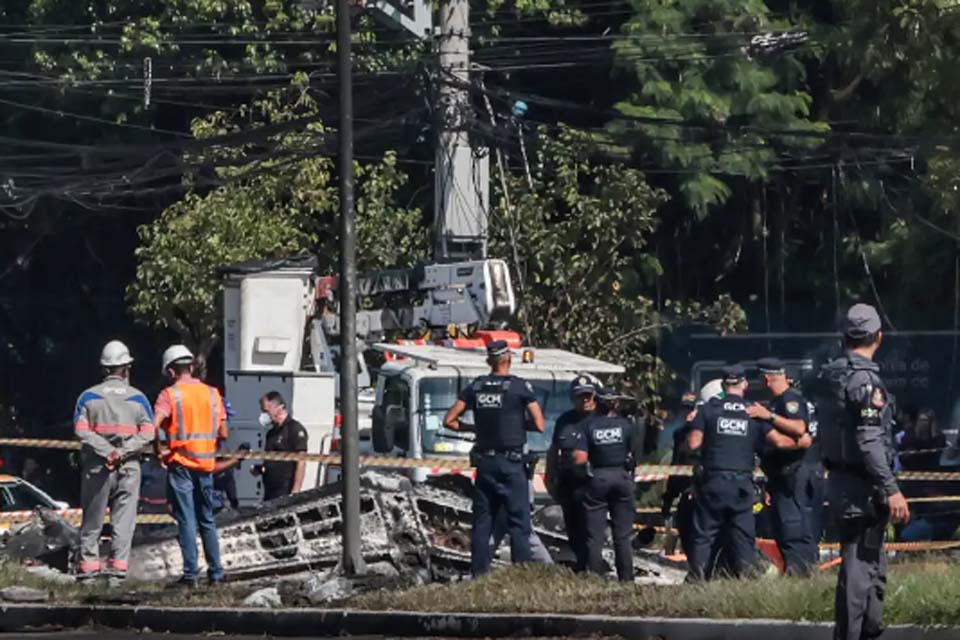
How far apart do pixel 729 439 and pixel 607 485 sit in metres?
1.06

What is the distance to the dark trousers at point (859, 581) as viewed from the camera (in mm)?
9594

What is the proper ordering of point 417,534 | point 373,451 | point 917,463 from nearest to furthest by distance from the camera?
point 417,534
point 373,451
point 917,463

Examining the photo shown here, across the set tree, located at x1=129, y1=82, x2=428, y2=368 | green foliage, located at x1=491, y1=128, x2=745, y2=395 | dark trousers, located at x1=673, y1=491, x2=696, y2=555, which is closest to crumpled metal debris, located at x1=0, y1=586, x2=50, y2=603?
dark trousers, located at x1=673, y1=491, x2=696, y2=555

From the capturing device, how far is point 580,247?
29.4 meters

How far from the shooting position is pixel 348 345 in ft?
48.8

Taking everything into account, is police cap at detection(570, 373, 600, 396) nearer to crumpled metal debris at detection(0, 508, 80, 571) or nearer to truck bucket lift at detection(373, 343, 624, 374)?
truck bucket lift at detection(373, 343, 624, 374)

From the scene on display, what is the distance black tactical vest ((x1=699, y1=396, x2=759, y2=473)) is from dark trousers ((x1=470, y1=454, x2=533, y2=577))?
4.43 ft

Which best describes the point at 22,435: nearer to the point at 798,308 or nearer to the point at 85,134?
the point at 85,134

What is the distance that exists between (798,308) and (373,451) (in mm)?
14871

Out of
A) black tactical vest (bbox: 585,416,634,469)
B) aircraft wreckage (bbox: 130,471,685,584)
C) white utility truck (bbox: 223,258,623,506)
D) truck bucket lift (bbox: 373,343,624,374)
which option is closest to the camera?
black tactical vest (bbox: 585,416,634,469)

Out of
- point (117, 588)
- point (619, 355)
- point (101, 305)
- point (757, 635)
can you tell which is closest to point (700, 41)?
point (619, 355)

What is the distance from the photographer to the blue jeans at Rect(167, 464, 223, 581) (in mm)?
15039

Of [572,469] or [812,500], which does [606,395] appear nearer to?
[572,469]

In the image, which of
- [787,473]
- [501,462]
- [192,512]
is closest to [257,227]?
[192,512]
